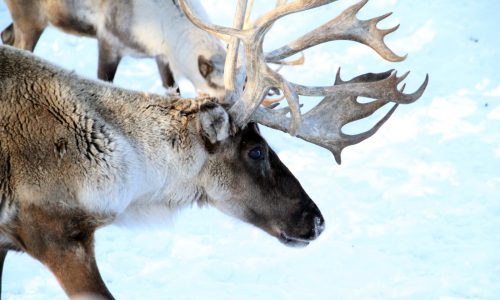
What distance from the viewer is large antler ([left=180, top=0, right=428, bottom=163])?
3982 millimetres

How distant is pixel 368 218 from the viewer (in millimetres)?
5902

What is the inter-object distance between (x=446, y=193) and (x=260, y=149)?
8.87ft

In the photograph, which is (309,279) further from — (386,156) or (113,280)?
(386,156)

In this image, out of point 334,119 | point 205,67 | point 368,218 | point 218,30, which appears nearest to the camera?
point 218,30

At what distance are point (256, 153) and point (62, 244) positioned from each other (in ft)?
3.19

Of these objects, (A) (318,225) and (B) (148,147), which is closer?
(B) (148,147)

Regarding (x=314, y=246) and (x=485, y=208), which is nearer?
(x=314, y=246)

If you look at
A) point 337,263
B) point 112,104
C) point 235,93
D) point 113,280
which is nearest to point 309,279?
point 337,263

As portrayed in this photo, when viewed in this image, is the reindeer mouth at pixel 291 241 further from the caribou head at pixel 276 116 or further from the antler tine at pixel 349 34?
the antler tine at pixel 349 34

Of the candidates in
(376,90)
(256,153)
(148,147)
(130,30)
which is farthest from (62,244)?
(130,30)

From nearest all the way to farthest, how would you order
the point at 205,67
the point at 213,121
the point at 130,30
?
the point at 213,121
the point at 205,67
the point at 130,30

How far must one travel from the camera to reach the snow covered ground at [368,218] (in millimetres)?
4941

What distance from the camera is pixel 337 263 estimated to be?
529cm

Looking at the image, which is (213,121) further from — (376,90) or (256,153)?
(376,90)
